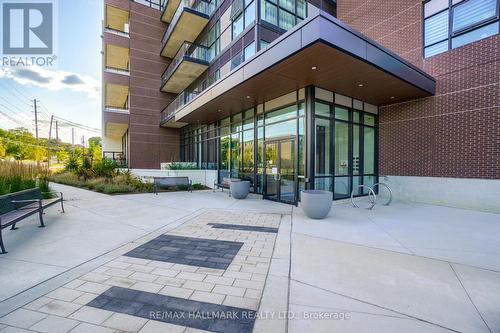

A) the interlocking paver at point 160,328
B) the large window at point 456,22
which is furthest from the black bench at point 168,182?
the large window at point 456,22

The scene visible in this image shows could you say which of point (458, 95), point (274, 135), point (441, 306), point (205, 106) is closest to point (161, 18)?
point (205, 106)

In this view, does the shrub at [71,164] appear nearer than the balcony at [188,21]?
No

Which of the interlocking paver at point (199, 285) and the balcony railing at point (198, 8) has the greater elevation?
the balcony railing at point (198, 8)

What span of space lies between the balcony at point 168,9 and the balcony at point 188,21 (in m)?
2.20

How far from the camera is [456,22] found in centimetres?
918

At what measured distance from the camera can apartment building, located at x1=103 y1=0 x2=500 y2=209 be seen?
24.4 feet

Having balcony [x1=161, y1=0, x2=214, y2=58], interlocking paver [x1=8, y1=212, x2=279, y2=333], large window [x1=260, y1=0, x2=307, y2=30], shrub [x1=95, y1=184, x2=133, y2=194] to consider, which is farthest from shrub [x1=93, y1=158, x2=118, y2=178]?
large window [x1=260, y1=0, x2=307, y2=30]

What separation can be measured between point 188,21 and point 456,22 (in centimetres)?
1584

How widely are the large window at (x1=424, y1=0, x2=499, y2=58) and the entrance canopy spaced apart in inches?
65.2

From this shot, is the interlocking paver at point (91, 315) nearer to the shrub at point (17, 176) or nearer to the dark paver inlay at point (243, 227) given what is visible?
the dark paver inlay at point (243, 227)

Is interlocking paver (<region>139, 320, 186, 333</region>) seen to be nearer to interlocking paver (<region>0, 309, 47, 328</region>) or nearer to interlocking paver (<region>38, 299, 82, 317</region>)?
interlocking paver (<region>38, 299, 82, 317</region>)

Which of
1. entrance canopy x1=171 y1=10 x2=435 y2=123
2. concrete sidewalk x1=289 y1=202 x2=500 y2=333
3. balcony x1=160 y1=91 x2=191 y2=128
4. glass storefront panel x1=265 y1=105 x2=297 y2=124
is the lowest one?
concrete sidewalk x1=289 y1=202 x2=500 y2=333

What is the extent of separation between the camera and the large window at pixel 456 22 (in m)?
8.42

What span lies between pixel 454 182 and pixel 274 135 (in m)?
7.21
